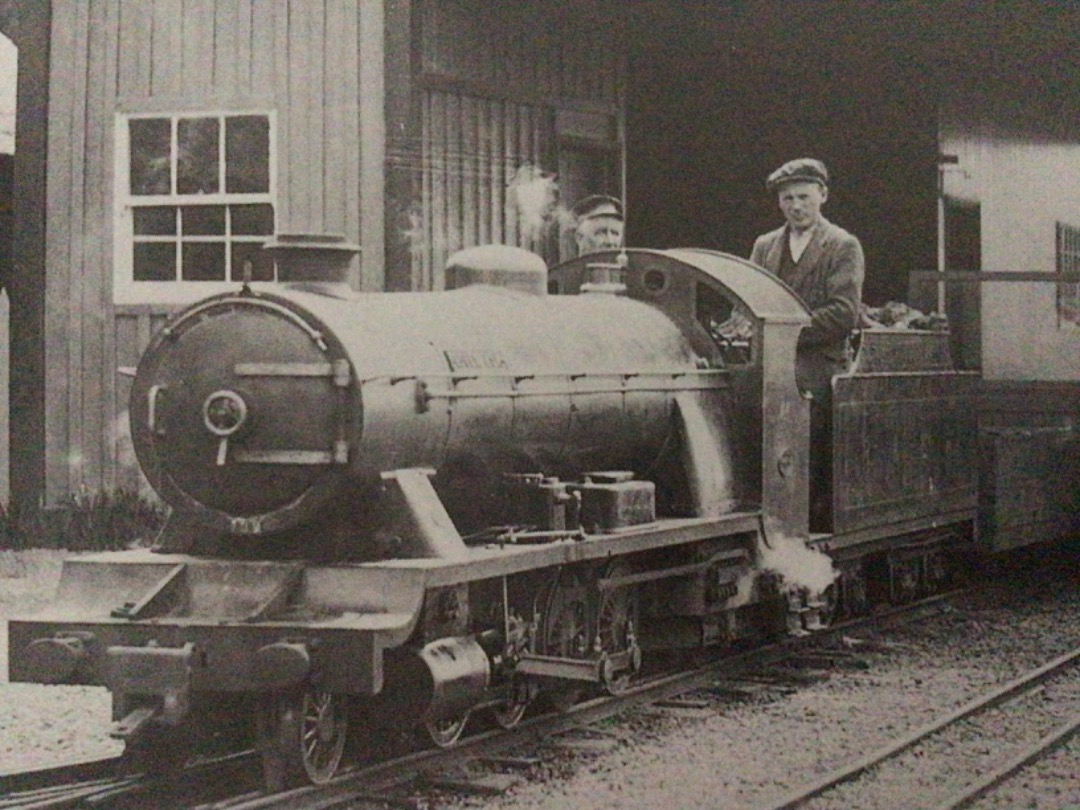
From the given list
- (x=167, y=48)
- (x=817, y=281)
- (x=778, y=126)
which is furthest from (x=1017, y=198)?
(x=167, y=48)

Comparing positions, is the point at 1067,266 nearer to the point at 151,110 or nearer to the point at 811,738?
the point at 151,110

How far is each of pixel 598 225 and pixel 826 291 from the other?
2.21 metres

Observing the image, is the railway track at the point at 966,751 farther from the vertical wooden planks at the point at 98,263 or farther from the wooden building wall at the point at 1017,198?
the wooden building wall at the point at 1017,198

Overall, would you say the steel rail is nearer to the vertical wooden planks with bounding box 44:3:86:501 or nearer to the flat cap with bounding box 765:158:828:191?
the flat cap with bounding box 765:158:828:191

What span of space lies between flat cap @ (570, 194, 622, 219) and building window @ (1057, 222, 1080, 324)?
6.85 meters

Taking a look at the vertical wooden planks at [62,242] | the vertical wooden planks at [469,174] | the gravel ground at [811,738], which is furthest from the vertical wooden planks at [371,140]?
the gravel ground at [811,738]

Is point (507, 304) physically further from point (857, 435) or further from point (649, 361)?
point (857, 435)

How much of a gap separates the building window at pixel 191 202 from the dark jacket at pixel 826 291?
3894 millimetres

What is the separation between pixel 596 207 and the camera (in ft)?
45.1

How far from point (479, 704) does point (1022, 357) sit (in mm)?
12655

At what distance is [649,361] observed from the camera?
9477 mm

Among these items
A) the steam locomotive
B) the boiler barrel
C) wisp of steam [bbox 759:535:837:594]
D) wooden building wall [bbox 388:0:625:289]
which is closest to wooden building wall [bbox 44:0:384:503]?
wooden building wall [bbox 388:0:625:289]

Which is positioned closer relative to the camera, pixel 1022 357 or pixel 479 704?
pixel 479 704

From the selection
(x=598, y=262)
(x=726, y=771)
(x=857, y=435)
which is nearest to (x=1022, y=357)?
(x=857, y=435)
